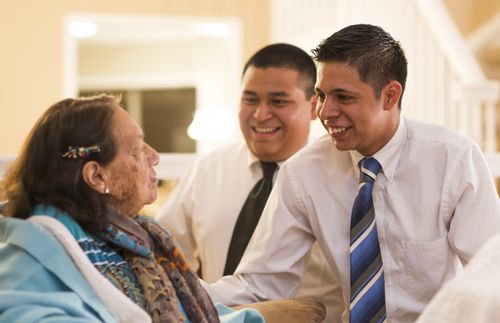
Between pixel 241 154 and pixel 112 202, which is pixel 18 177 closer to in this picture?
pixel 112 202

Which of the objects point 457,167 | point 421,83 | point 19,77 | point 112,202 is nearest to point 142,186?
point 112,202

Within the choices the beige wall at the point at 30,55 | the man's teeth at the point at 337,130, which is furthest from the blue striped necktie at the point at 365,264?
the beige wall at the point at 30,55

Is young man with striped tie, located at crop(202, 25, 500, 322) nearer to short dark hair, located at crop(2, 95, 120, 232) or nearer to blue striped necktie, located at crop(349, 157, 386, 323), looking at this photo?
blue striped necktie, located at crop(349, 157, 386, 323)

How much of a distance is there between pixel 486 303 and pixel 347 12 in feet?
13.0

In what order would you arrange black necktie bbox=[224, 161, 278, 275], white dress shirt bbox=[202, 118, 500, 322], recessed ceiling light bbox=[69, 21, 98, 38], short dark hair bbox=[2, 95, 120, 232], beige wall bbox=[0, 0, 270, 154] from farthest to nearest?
recessed ceiling light bbox=[69, 21, 98, 38]
beige wall bbox=[0, 0, 270, 154]
black necktie bbox=[224, 161, 278, 275]
white dress shirt bbox=[202, 118, 500, 322]
short dark hair bbox=[2, 95, 120, 232]

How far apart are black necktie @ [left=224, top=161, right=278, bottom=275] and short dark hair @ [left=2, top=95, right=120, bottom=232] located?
1.19 m

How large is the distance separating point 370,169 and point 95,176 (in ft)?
3.07

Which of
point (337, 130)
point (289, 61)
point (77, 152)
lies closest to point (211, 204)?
point (289, 61)

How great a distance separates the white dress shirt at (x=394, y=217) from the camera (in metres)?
2.29

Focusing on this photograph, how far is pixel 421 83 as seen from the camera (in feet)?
16.7

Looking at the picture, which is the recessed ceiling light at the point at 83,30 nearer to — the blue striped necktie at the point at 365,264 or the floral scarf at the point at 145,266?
the blue striped necktie at the point at 365,264

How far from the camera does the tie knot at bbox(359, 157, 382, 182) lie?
7.79 feet

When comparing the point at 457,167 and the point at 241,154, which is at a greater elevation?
the point at 457,167

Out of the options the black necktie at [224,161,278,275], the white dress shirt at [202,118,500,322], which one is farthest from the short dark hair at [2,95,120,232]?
the black necktie at [224,161,278,275]
